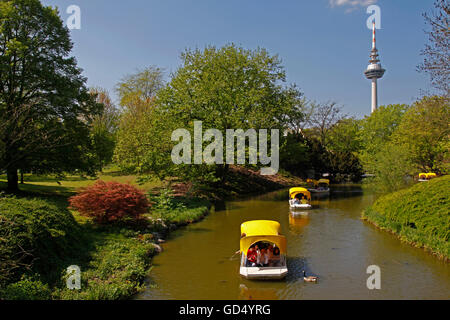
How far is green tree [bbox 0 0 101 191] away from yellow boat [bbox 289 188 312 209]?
671 inches

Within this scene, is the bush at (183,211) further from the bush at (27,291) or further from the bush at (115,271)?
the bush at (27,291)

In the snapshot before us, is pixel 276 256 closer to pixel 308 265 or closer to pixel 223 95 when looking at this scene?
pixel 308 265

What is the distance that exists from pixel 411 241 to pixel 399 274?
16.2ft

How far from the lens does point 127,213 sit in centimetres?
1845

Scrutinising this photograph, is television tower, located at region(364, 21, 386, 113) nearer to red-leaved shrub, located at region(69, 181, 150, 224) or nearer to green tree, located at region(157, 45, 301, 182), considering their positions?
green tree, located at region(157, 45, 301, 182)

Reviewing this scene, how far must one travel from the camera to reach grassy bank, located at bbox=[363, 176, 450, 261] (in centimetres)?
1622

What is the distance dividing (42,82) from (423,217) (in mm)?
25583

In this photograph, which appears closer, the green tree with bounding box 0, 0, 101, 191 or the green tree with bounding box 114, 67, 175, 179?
the green tree with bounding box 0, 0, 101, 191

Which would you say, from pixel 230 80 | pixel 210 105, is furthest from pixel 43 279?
pixel 230 80

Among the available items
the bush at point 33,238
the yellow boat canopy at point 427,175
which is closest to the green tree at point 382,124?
the yellow boat canopy at point 427,175

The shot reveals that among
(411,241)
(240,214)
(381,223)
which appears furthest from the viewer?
(240,214)

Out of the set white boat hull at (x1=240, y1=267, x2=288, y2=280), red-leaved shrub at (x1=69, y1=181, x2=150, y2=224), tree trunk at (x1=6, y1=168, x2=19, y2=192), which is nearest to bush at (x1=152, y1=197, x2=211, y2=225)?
red-leaved shrub at (x1=69, y1=181, x2=150, y2=224)
